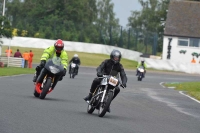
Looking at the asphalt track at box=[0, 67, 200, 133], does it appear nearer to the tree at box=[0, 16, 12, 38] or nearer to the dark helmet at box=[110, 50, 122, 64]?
the dark helmet at box=[110, 50, 122, 64]

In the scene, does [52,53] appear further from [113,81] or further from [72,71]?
[72,71]

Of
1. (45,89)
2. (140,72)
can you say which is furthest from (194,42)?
(45,89)

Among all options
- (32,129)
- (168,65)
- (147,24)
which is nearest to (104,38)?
(168,65)

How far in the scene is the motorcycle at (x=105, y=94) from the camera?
15076 millimetres

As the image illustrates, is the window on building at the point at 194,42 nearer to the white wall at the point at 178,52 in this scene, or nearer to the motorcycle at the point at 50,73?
the white wall at the point at 178,52

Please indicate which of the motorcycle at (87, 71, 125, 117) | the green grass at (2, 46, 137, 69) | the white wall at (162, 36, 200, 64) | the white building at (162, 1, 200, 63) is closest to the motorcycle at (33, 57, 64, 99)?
the motorcycle at (87, 71, 125, 117)

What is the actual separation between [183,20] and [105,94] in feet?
214

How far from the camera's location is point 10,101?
17.0 meters

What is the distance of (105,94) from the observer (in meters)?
15.3

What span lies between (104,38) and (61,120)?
2672 inches

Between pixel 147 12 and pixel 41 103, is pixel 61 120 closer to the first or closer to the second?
pixel 41 103

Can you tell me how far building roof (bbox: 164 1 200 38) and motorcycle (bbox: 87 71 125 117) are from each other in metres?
62.9

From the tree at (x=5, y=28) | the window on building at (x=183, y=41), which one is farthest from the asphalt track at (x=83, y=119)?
the window on building at (x=183, y=41)

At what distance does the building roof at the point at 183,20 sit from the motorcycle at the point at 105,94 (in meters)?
62.9
